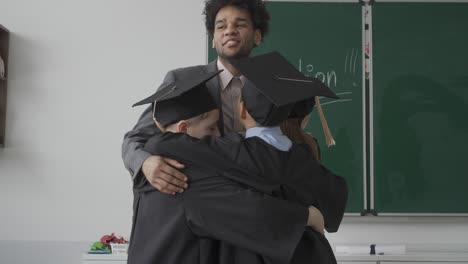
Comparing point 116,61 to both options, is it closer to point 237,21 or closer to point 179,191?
point 237,21

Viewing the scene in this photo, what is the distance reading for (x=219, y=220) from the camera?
1430 mm

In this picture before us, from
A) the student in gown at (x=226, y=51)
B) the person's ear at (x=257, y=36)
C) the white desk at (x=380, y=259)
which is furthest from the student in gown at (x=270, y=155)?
the white desk at (x=380, y=259)

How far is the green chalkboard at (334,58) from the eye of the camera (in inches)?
152

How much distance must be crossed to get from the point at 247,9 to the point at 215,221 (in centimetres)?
98

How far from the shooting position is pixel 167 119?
1686 mm

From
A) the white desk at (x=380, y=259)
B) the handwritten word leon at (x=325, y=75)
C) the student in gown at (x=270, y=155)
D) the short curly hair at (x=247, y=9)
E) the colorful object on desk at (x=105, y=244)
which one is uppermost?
the short curly hair at (x=247, y=9)

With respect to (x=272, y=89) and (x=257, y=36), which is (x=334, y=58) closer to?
(x=257, y=36)

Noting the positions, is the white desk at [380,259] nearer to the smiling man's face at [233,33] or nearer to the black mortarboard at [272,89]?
the smiling man's face at [233,33]

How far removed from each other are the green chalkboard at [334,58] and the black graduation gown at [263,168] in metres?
2.31

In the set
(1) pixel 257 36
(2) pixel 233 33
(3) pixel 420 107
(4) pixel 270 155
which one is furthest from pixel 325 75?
(4) pixel 270 155

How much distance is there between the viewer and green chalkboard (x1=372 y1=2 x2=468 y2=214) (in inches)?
151

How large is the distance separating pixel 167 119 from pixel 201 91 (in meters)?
0.14

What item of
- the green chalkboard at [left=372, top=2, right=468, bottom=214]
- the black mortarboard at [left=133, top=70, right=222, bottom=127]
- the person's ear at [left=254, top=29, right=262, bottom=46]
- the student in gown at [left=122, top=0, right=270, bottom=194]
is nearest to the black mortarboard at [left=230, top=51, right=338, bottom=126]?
the black mortarboard at [left=133, top=70, right=222, bottom=127]

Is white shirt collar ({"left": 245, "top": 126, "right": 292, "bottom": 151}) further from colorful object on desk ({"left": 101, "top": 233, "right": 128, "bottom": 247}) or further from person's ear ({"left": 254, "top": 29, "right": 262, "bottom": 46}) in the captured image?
colorful object on desk ({"left": 101, "top": 233, "right": 128, "bottom": 247})
